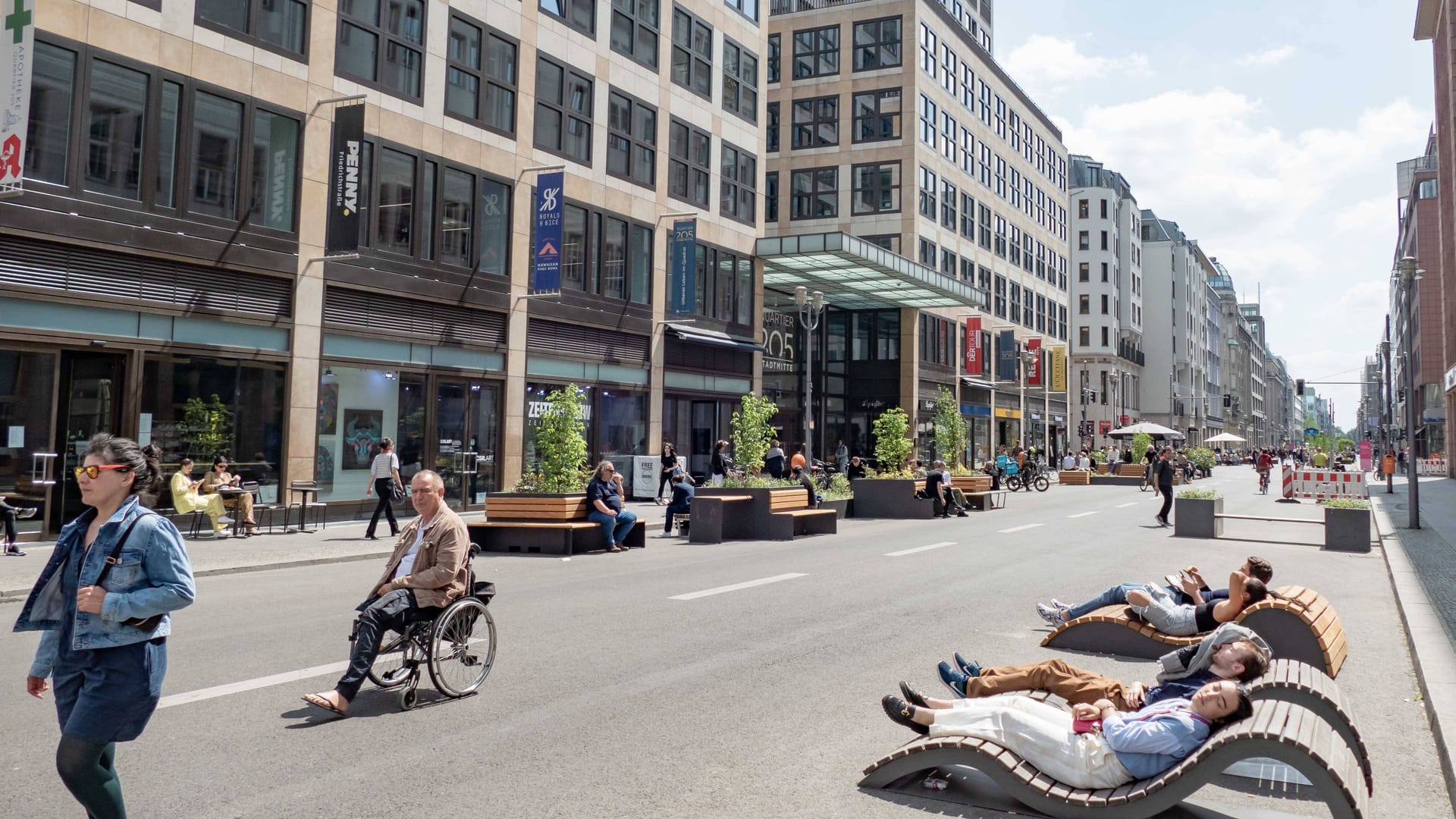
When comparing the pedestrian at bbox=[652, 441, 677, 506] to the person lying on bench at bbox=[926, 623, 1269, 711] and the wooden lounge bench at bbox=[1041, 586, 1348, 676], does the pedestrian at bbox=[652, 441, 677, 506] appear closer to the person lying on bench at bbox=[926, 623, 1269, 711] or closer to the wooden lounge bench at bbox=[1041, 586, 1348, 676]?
the wooden lounge bench at bbox=[1041, 586, 1348, 676]

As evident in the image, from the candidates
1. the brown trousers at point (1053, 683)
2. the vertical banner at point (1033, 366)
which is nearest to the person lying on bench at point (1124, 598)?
the brown trousers at point (1053, 683)

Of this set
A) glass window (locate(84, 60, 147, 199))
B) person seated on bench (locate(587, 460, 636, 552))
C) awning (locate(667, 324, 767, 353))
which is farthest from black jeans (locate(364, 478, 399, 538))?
awning (locate(667, 324, 767, 353))

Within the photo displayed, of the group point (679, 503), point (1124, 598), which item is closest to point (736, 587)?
point (1124, 598)

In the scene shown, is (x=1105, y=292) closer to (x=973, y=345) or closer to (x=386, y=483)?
(x=973, y=345)

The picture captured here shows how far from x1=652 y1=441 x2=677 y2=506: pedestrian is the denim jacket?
2093cm

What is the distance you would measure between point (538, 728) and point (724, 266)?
91.4ft

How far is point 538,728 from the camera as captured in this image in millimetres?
6059

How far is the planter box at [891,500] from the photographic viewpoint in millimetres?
25562

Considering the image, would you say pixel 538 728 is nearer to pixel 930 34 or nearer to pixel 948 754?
pixel 948 754

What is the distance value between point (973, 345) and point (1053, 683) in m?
47.9

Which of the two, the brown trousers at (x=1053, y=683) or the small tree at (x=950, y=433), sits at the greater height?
the small tree at (x=950, y=433)

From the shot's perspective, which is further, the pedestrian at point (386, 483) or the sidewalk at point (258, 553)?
the pedestrian at point (386, 483)

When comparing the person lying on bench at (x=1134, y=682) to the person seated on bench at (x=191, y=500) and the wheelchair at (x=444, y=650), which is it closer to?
the wheelchair at (x=444, y=650)

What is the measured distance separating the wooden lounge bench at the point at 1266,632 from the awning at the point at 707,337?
21939 mm
